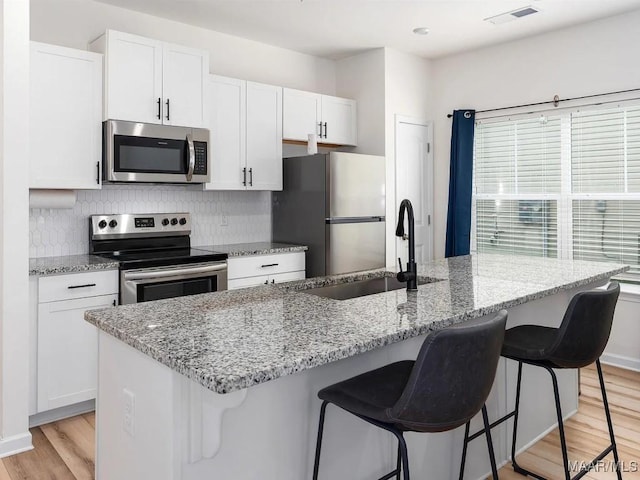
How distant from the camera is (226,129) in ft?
13.0

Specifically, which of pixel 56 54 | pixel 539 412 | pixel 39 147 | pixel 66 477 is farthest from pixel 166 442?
pixel 56 54

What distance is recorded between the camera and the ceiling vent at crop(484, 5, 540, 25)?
12.3 ft

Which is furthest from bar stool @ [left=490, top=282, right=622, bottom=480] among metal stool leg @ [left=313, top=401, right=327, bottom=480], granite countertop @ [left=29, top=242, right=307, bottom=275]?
granite countertop @ [left=29, top=242, right=307, bottom=275]

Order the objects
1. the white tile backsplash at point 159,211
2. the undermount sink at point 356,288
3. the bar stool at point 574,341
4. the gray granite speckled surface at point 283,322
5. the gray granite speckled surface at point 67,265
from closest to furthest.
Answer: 1. the gray granite speckled surface at point 283,322
2. the bar stool at point 574,341
3. the undermount sink at point 356,288
4. the gray granite speckled surface at point 67,265
5. the white tile backsplash at point 159,211

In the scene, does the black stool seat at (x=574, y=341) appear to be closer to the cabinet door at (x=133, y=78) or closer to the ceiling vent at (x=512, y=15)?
the ceiling vent at (x=512, y=15)

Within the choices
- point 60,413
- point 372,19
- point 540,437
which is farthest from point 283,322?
point 372,19

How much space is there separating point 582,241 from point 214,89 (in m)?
3.27

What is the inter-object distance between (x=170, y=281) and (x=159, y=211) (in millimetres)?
860

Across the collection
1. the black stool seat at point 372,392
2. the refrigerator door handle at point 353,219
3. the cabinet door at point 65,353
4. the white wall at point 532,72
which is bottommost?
the cabinet door at point 65,353

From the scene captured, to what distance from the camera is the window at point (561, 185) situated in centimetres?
398

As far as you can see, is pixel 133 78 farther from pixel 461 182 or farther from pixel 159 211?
A: pixel 461 182

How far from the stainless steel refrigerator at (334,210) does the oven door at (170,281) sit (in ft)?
3.01

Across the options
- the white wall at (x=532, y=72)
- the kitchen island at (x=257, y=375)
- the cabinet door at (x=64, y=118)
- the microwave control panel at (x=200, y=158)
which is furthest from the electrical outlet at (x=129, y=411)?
the white wall at (x=532, y=72)

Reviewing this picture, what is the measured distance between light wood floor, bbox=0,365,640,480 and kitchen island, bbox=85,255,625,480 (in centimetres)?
49
